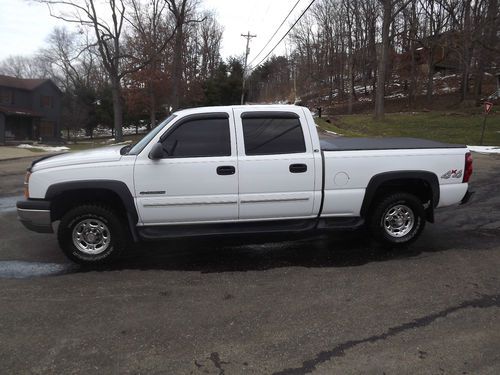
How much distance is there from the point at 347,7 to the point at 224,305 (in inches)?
2336

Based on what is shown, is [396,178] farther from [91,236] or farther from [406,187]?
[91,236]

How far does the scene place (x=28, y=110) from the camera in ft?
149

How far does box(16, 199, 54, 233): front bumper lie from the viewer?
5180 mm

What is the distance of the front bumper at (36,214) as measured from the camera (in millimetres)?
5180

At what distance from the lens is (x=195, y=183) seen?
5273 millimetres

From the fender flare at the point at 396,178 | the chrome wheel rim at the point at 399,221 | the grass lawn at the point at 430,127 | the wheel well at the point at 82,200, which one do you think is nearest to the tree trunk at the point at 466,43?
the grass lawn at the point at 430,127

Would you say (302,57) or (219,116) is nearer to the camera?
(219,116)

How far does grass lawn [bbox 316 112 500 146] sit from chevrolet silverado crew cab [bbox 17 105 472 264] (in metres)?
20.9

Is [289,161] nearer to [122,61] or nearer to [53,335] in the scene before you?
[53,335]

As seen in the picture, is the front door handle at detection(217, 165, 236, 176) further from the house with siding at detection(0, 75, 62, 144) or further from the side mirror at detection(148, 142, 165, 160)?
the house with siding at detection(0, 75, 62, 144)

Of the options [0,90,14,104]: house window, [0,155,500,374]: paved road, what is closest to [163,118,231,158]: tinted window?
[0,155,500,374]: paved road

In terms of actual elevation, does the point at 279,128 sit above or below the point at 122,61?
below

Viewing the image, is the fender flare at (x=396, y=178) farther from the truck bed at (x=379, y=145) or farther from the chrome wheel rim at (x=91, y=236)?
the chrome wheel rim at (x=91, y=236)

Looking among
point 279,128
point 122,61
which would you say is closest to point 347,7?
point 122,61
